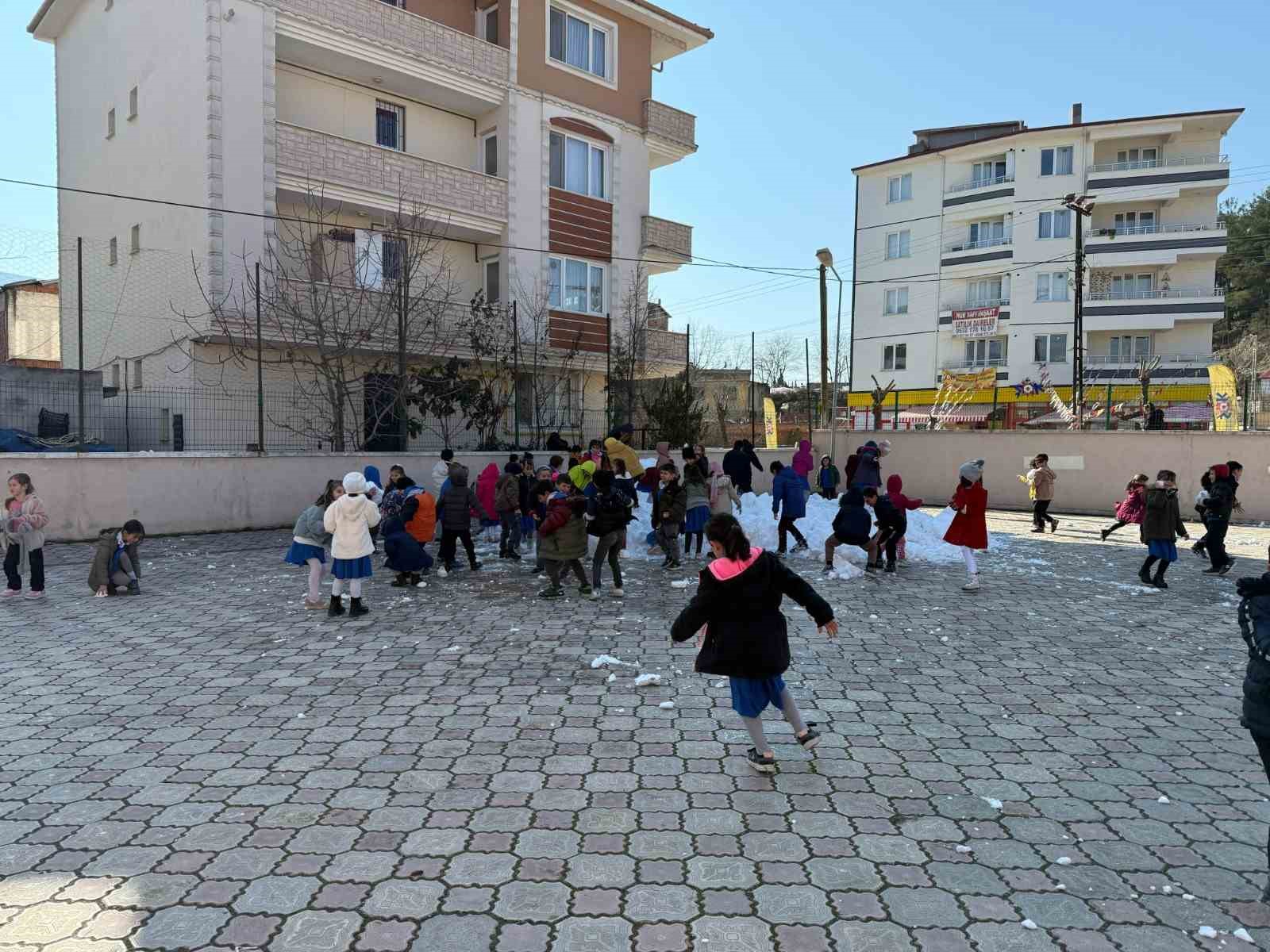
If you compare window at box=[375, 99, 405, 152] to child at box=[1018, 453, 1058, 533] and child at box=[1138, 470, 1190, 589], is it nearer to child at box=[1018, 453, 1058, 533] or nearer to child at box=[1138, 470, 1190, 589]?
child at box=[1018, 453, 1058, 533]

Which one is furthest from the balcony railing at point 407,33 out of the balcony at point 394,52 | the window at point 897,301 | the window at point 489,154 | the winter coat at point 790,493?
→ the window at point 897,301

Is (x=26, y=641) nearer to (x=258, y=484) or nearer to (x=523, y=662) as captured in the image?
(x=523, y=662)

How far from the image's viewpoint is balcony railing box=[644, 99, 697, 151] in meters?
25.7

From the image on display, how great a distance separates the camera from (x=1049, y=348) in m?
44.6

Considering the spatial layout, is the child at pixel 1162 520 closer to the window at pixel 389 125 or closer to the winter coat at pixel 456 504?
the winter coat at pixel 456 504

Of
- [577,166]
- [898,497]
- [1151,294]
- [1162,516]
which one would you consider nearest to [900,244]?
[1151,294]

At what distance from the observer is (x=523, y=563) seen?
12.2 metres

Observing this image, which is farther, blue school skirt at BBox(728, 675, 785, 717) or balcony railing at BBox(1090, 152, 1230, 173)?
balcony railing at BBox(1090, 152, 1230, 173)

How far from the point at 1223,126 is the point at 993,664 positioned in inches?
1938

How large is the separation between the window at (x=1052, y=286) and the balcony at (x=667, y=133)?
1054 inches

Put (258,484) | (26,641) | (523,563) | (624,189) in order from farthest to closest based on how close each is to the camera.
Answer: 1. (624,189)
2. (258,484)
3. (523,563)
4. (26,641)

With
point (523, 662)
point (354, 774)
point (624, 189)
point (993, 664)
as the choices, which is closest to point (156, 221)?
point (624, 189)

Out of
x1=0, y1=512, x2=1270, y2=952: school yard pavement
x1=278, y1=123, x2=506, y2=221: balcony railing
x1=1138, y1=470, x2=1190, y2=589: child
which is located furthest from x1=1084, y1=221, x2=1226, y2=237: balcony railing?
x1=0, y1=512, x2=1270, y2=952: school yard pavement

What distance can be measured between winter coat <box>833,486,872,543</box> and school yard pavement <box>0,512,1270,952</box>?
2.86 metres
